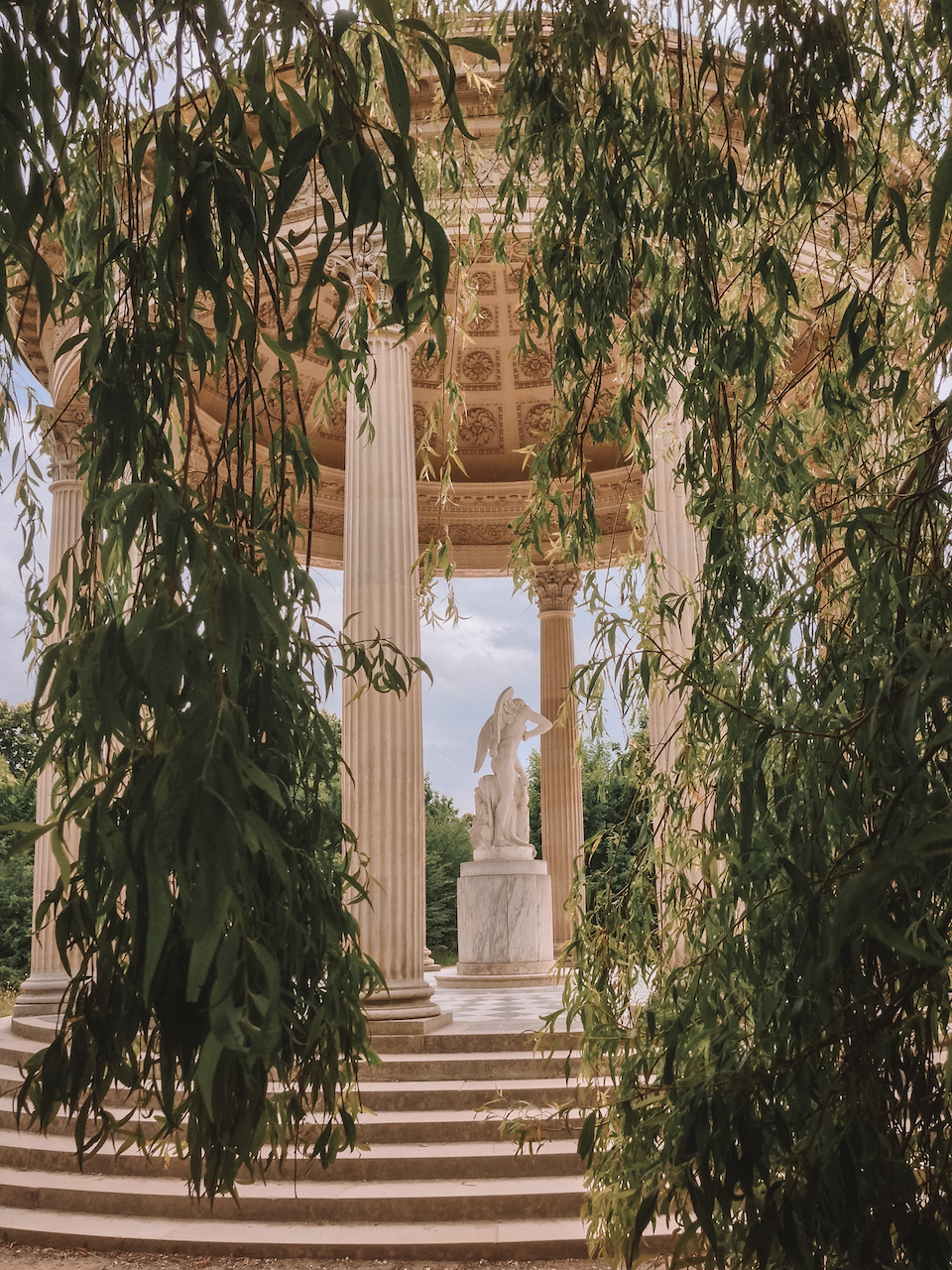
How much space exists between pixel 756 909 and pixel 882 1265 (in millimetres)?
2022

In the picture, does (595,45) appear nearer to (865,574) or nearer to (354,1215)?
(865,574)

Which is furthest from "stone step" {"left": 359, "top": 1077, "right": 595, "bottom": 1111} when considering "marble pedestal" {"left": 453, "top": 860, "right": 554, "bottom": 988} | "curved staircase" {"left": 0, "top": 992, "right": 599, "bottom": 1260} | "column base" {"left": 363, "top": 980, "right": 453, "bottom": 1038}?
"marble pedestal" {"left": 453, "top": 860, "right": 554, "bottom": 988}

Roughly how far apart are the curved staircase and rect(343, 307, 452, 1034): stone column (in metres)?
2.71

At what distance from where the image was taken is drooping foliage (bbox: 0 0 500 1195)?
4.27 meters

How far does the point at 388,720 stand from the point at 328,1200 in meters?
10.00

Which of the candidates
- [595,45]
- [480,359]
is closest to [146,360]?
[595,45]

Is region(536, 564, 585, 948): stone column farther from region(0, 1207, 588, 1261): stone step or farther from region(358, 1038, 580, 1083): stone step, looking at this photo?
region(0, 1207, 588, 1261): stone step

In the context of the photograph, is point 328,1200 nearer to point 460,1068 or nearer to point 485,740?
point 460,1068

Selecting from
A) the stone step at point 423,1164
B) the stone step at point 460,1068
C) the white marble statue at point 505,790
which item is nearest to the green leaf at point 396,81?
the stone step at point 423,1164

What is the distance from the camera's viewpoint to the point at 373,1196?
16.2 metres

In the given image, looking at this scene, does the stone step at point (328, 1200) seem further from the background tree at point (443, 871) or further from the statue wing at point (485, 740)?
the background tree at point (443, 871)

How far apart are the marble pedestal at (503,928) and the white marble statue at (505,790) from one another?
122 cm

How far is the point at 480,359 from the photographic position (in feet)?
157

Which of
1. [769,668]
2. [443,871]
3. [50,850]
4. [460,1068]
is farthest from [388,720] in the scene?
[443,871]
